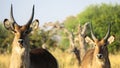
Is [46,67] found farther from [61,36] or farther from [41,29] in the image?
[61,36]

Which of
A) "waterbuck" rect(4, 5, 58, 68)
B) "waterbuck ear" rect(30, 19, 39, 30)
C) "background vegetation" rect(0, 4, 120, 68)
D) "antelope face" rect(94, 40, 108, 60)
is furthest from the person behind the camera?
"background vegetation" rect(0, 4, 120, 68)

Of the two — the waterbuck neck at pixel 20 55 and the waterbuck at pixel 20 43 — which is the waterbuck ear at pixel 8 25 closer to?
the waterbuck at pixel 20 43

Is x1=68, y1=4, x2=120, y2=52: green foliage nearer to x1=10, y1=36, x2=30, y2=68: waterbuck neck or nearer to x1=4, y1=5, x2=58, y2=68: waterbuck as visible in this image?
x1=4, y1=5, x2=58, y2=68: waterbuck

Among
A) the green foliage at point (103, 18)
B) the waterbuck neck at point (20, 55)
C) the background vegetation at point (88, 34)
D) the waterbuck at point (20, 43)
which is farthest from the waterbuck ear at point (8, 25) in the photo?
the green foliage at point (103, 18)

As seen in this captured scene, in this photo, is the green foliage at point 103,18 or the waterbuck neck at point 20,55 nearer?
the waterbuck neck at point 20,55

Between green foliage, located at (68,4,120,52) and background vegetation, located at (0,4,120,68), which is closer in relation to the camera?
background vegetation, located at (0,4,120,68)

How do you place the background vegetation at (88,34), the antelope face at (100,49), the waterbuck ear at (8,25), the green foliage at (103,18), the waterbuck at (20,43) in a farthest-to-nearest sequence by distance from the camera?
the green foliage at (103,18), the background vegetation at (88,34), the antelope face at (100,49), the waterbuck ear at (8,25), the waterbuck at (20,43)

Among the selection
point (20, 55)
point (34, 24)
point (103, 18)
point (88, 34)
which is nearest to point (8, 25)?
point (34, 24)

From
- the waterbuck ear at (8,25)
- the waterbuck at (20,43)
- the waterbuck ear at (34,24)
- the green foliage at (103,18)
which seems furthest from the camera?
the green foliage at (103,18)

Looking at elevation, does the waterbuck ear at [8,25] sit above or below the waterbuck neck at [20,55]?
above

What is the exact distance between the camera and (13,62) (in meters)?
9.55

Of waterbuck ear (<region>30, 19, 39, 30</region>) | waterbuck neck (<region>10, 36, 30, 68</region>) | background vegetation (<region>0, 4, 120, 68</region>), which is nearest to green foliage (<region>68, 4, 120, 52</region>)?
background vegetation (<region>0, 4, 120, 68</region>)

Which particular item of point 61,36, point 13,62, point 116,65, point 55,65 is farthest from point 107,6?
point 13,62

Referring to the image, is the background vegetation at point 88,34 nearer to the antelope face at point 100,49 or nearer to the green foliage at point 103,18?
the green foliage at point 103,18
